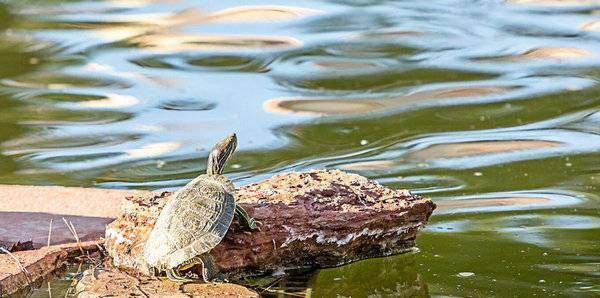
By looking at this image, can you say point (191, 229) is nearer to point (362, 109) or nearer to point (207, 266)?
point (207, 266)

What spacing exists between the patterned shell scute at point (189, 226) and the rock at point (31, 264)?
33 centimetres

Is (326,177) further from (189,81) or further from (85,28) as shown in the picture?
(85,28)

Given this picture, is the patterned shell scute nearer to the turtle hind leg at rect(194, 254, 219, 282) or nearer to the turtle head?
the turtle hind leg at rect(194, 254, 219, 282)

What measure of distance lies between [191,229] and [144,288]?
0.65 ft

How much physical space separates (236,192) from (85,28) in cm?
397

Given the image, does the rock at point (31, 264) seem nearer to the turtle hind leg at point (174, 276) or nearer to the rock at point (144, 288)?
the rock at point (144, 288)

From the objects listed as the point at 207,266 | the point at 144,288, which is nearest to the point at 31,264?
the point at 144,288

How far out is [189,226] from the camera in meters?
3.37


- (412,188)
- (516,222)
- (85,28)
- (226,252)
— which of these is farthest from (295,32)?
(226,252)

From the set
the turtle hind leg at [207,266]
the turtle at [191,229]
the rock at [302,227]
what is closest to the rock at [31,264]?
the rock at [302,227]

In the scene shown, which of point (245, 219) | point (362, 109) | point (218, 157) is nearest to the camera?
point (245, 219)

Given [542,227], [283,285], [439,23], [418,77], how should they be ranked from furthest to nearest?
[439,23] → [418,77] → [542,227] → [283,285]

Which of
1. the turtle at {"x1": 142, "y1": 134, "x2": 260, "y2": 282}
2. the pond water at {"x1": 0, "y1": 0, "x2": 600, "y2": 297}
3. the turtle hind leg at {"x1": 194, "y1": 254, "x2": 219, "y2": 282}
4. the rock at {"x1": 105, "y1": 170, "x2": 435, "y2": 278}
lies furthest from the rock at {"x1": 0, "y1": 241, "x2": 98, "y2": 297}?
the pond water at {"x1": 0, "y1": 0, "x2": 600, "y2": 297}

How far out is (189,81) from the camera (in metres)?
6.30
